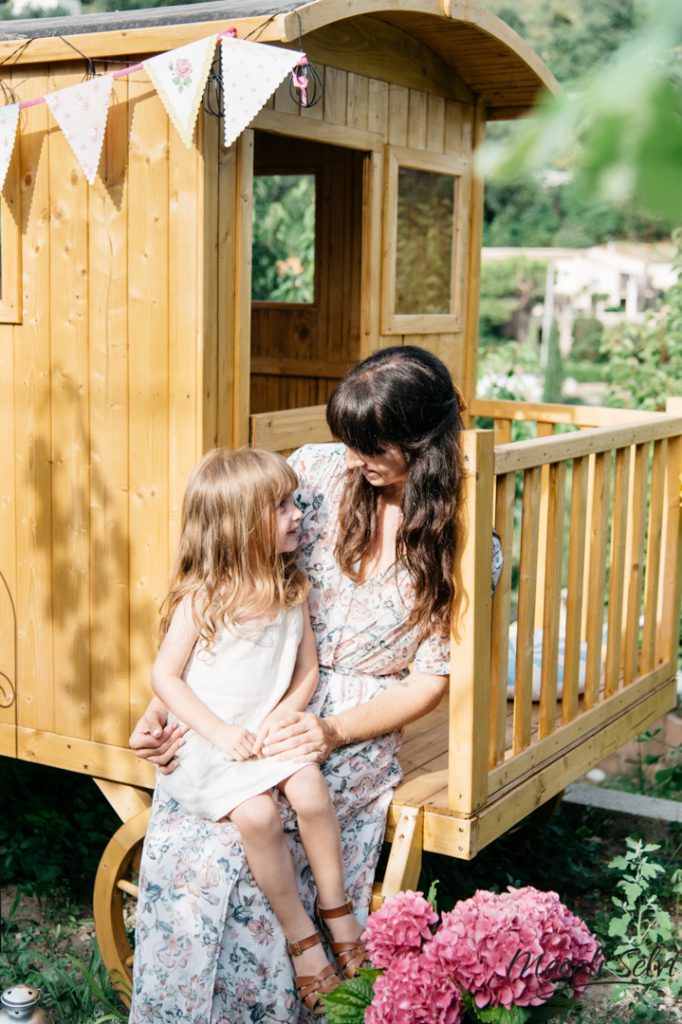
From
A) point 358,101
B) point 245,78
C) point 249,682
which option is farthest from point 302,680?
point 358,101

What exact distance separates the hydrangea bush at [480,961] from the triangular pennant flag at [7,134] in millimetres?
2326

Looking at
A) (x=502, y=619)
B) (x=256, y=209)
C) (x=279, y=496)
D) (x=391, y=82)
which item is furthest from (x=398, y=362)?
(x=256, y=209)

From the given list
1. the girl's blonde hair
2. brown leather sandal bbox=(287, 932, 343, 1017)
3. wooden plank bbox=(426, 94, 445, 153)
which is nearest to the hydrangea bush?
brown leather sandal bbox=(287, 932, 343, 1017)

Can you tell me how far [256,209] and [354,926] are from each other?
8.55 m

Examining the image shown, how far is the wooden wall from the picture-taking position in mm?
3391

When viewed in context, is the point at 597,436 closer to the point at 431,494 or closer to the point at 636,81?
the point at 431,494

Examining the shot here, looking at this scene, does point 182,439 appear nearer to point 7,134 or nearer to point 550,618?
point 7,134

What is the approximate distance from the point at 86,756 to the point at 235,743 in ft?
3.46

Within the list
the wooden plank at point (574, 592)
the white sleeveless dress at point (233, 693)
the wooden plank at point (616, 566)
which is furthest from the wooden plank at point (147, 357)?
the wooden plank at point (616, 566)

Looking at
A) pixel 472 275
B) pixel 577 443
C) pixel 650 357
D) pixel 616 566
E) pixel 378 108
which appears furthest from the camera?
pixel 650 357

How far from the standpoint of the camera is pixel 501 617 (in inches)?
127

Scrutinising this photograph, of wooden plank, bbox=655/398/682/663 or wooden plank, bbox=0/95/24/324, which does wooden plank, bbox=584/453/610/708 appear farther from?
wooden plank, bbox=0/95/24/324

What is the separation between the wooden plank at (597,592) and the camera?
3867 millimetres

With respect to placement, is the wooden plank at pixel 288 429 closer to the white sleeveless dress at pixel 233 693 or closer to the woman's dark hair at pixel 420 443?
the woman's dark hair at pixel 420 443
